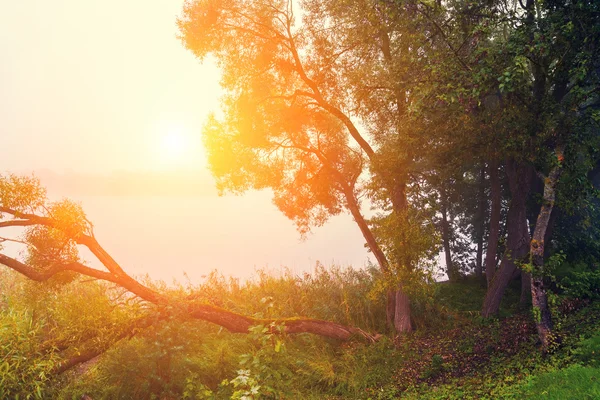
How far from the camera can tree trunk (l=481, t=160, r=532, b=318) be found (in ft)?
40.3

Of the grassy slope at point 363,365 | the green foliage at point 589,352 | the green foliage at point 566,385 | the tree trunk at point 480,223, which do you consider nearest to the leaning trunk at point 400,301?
the grassy slope at point 363,365

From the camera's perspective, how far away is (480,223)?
755 inches

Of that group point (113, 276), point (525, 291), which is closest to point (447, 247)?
point (525, 291)

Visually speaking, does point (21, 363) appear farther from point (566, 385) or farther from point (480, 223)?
point (480, 223)

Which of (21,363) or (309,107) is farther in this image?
(309,107)

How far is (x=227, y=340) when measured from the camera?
1164 centimetres

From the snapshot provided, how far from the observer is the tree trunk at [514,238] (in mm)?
12297

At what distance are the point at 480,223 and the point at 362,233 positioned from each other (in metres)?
8.38

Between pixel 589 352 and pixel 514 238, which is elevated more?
pixel 514 238

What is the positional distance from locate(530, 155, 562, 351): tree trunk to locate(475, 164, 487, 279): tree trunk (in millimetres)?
8264

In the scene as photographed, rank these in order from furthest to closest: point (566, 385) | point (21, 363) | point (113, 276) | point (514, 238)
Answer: point (514, 238), point (113, 276), point (21, 363), point (566, 385)

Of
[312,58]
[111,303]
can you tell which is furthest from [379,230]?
[111,303]

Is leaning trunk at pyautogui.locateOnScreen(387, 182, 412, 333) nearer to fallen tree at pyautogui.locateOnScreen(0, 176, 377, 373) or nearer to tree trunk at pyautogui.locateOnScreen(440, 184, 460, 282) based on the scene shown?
fallen tree at pyautogui.locateOnScreen(0, 176, 377, 373)

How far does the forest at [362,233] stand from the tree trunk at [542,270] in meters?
0.04
